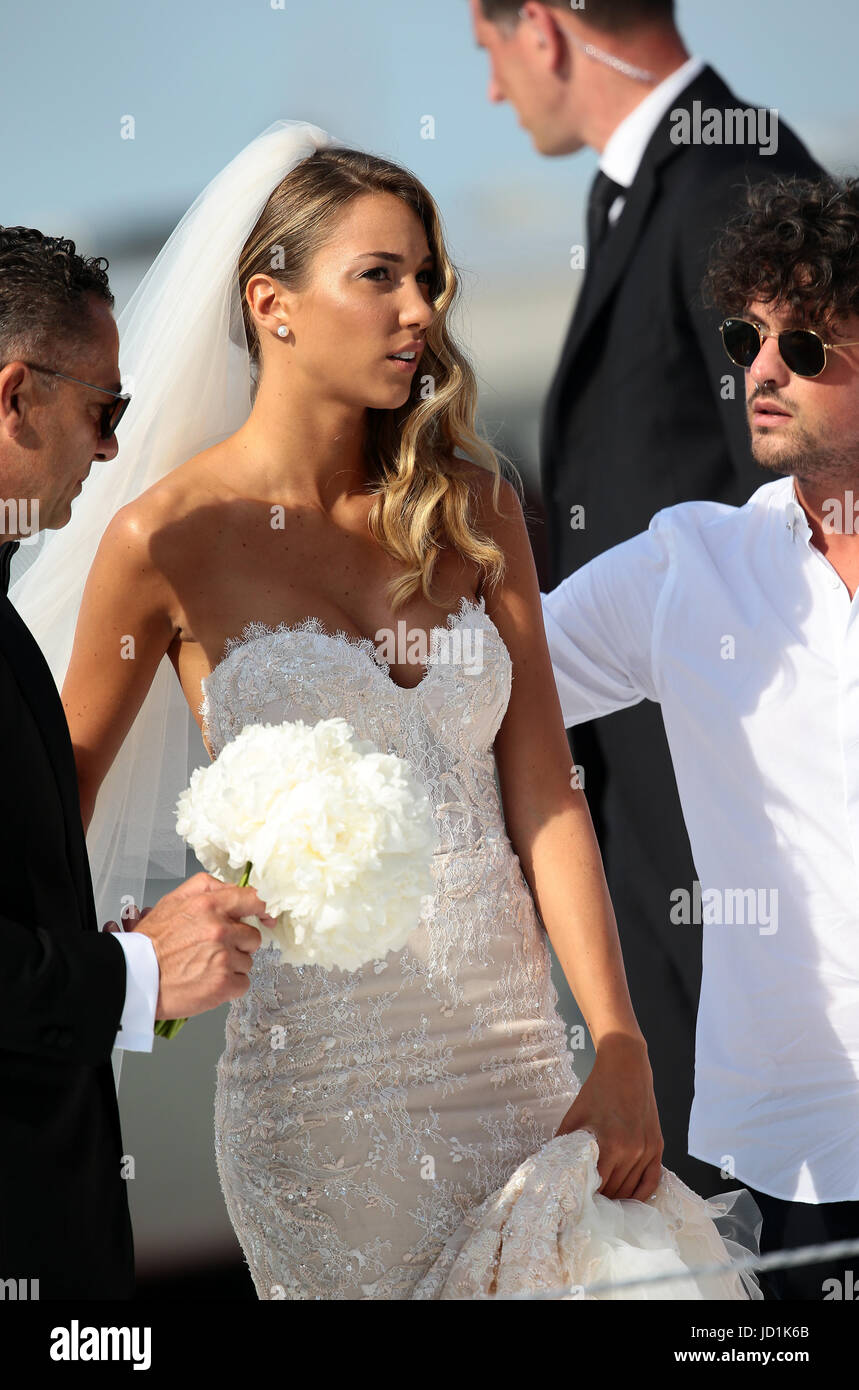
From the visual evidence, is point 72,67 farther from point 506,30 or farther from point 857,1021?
point 857,1021

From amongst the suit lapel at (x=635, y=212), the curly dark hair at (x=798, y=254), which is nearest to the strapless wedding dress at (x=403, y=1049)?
the curly dark hair at (x=798, y=254)

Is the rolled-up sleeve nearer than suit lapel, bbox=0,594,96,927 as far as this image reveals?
No

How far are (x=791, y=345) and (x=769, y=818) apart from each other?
1035 millimetres

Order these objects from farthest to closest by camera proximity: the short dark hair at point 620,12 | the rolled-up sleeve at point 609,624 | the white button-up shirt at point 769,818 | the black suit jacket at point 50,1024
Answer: the short dark hair at point 620,12 < the rolled-up sleeve at point 609,624 < the white button-up shirt at point 769,818 < the black suit jacket at point 50,1024

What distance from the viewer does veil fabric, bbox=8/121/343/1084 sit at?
8.59 feet

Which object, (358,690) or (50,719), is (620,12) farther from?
(50,719)

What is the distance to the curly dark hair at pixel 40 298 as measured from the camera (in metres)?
1.99

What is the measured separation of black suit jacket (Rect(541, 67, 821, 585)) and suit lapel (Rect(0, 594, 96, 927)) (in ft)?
7.18

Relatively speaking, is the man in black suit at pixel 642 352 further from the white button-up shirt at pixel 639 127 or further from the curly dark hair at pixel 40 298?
the curly dark hair at pixel 40 298

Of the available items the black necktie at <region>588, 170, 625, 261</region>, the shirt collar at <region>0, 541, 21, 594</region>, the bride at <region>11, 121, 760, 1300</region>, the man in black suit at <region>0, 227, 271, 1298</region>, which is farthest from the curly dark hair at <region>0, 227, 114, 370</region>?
the black necktie at <region>588, 170, 625, 261</region>

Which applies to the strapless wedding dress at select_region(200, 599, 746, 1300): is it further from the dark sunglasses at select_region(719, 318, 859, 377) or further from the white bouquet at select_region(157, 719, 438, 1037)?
the dark sunglasses at select_region(719, 318, 859, 377)

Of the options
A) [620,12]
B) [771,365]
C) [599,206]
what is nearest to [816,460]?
[771,365]

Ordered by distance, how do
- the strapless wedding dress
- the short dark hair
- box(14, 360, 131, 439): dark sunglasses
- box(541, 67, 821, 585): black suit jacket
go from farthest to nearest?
the short dark hair → box(541, 67, 821, 585): black suit jacket → the strapless wedding dress → box(14, 360, 131, 439): dark sunglasses

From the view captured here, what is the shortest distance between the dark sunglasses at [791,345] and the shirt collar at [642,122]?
961mm
